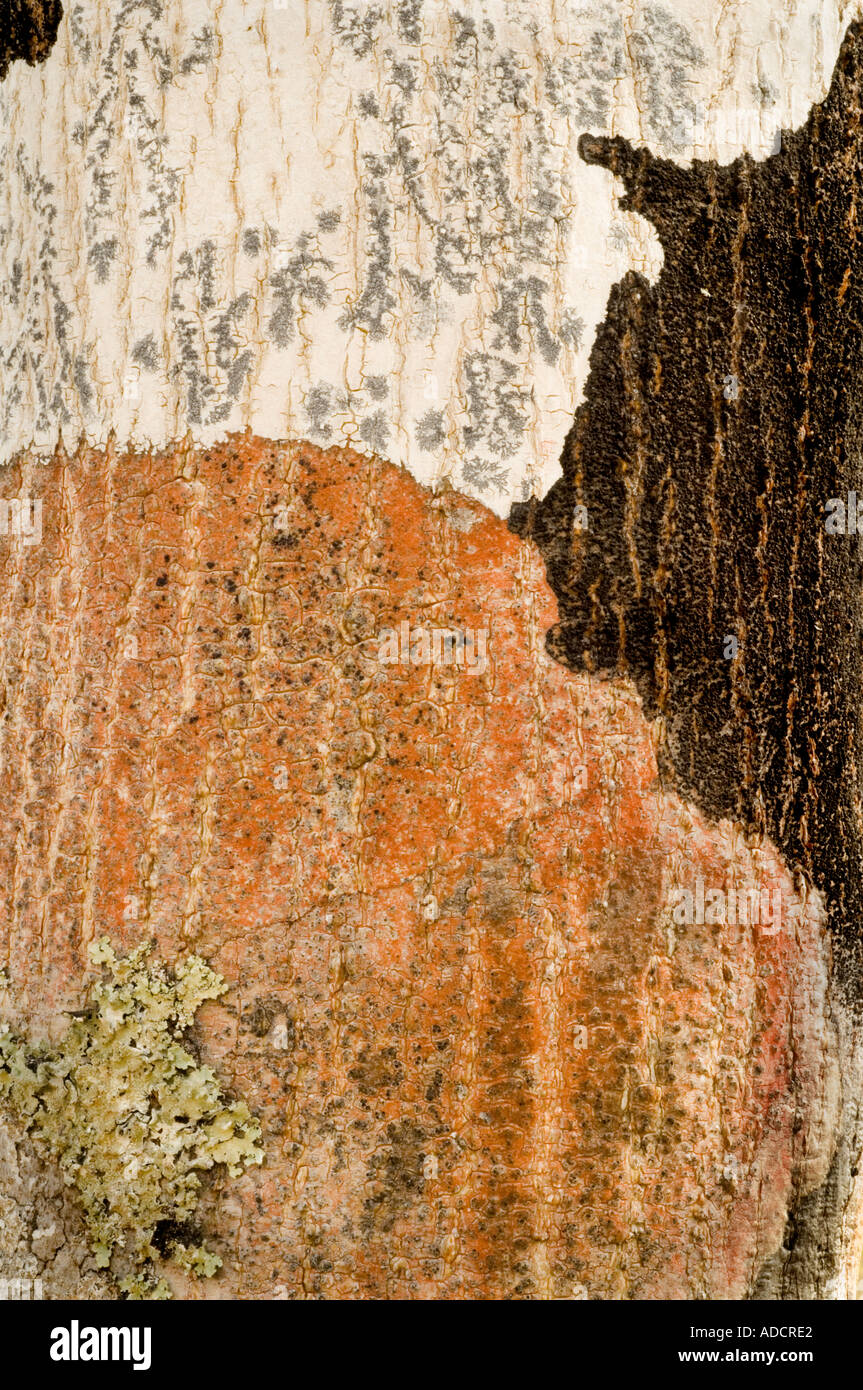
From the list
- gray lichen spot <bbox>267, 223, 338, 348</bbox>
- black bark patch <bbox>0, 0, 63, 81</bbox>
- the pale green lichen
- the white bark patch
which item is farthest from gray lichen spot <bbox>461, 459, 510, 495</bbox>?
black bark patch <bbox>0, 0, 63, 81</bbox>

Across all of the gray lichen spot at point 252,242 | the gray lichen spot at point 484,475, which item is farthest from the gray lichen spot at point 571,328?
the gray lichen spot at point 252,242

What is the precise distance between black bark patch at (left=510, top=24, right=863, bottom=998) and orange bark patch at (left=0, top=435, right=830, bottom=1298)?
0.32 feet

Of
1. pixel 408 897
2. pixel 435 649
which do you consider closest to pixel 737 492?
pixel 435 649

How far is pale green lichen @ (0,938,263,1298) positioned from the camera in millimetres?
1709

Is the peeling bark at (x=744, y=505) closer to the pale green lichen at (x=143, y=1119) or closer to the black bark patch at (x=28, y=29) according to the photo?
the pale green lichen at (x=143, y=1119)

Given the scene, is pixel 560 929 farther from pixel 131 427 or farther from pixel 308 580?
pixel 131 427

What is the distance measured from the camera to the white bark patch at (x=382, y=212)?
5.61 feet

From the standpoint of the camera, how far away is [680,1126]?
174cm

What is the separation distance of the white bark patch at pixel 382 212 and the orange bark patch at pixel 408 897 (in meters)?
0.12

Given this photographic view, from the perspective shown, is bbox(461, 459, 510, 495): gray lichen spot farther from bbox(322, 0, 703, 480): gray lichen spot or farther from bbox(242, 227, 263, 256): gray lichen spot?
bbox(242, 227, 263, 256): gray lichen spot

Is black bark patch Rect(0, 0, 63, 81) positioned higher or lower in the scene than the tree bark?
higher

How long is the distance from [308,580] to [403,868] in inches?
18.9

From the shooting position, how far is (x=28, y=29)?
1.91 m
